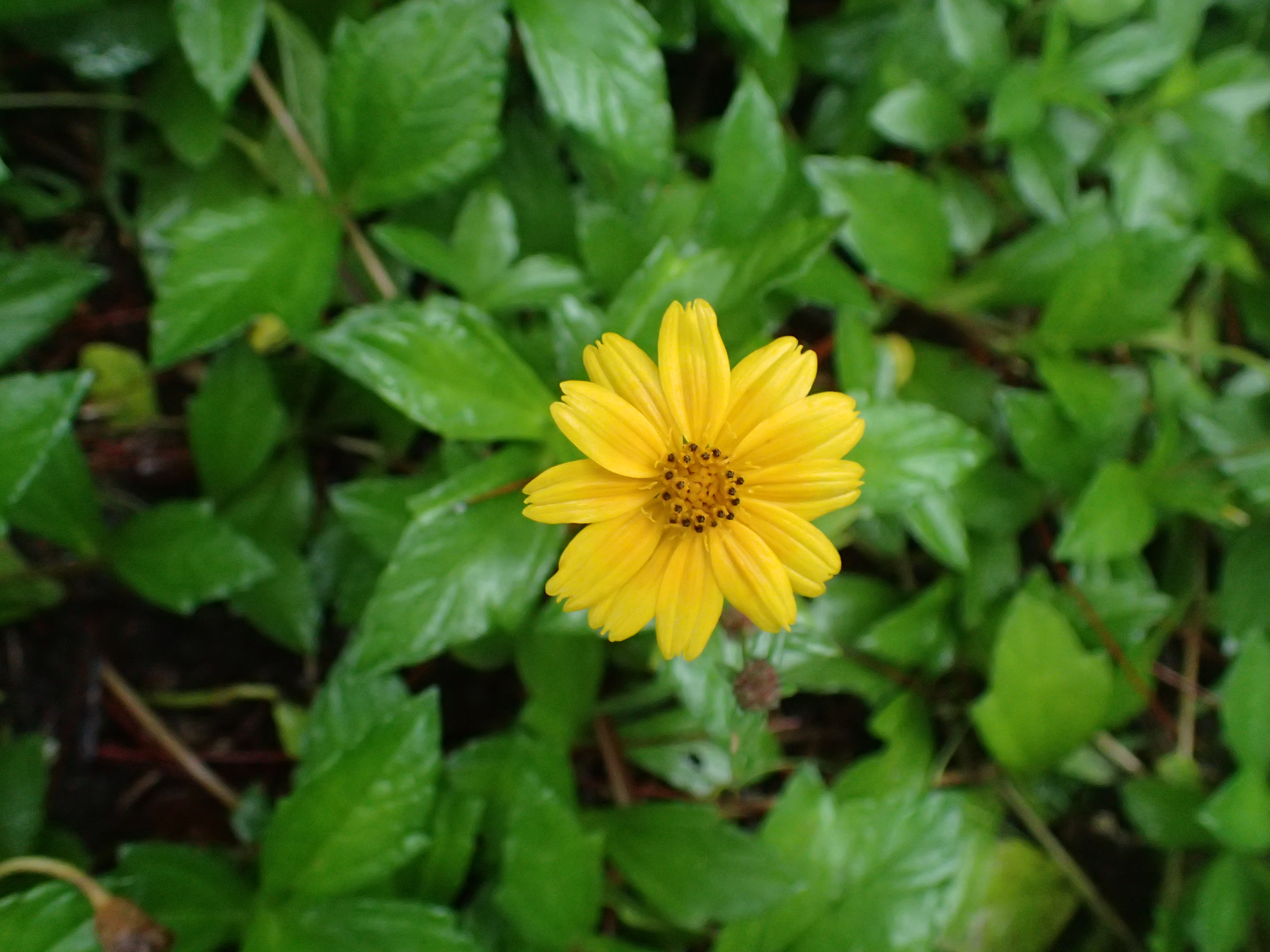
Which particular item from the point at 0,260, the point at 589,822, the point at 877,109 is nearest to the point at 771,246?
the point at 877,109

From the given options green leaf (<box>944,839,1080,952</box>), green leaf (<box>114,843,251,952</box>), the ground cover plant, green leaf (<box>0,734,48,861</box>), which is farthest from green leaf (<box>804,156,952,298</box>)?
green leaf (<box>0,734,48,861</box>)

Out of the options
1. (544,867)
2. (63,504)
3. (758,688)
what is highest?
(63,504)

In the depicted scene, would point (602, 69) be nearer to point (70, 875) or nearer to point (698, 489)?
point (698, 489)

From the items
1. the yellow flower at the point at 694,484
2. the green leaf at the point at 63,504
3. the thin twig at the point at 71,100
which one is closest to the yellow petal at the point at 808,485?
the yellow flower at the point at 694,484

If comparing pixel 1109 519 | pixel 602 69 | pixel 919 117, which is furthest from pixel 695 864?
pixel 919 117

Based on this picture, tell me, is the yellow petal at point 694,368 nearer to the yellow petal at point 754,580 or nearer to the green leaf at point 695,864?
the yellow petal at point 754,580
